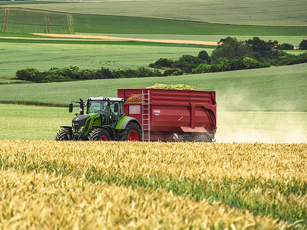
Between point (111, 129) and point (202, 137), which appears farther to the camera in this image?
point (202, 137)

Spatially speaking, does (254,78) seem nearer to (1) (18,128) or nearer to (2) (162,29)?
(1) (18,128)

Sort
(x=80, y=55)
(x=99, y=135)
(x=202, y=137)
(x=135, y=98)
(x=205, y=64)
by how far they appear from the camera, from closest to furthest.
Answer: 1. (x=99, y=135)
2. (x=135, y=98)
3. (x=202, y=137)
4. (x=205, y=64)
5. (x=80, y=55)

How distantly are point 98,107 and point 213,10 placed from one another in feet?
378

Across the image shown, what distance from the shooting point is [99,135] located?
14062 millimetres

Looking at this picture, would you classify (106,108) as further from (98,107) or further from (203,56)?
(203,56)

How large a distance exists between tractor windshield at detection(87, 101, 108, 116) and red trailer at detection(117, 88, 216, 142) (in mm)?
1879

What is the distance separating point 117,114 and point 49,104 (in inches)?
1171

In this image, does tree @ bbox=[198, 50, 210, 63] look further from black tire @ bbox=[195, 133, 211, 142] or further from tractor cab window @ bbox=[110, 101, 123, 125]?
tractor cab window @ bbox=[110, 101, 123, 125]

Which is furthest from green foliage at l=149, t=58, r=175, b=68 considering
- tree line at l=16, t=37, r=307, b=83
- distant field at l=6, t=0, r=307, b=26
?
distant field at l=6, t=0, r=307, b=26

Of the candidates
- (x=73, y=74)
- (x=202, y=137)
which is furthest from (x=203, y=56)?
(x=202, y=137)

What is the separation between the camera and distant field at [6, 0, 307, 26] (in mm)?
112188

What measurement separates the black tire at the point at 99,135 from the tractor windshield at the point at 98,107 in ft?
3.10

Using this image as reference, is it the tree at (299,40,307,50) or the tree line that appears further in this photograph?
the tree at (299,40,307,50)

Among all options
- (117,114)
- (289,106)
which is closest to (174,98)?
(117,114)
